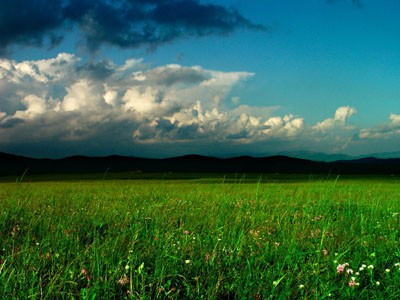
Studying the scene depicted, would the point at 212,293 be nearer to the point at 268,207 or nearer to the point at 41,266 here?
the point at 41,266

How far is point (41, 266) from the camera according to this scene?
5340mm

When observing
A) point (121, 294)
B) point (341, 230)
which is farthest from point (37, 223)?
point (341, 230)

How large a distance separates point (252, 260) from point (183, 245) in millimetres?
1156

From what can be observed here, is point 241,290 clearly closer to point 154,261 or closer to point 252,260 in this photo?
point 252,260

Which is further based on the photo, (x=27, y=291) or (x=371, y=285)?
(x=371, y=285)

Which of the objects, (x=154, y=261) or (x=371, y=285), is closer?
(x=371, y=285)

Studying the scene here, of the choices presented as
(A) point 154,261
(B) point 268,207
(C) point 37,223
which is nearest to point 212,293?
(A) point 154,261

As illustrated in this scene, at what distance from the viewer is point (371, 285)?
5230 mm

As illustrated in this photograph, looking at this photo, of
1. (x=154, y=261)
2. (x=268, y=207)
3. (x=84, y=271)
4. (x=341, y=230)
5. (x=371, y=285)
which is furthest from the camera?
(x=268, y=207)

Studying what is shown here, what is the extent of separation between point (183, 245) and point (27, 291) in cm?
235

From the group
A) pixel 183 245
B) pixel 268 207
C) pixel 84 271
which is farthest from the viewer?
pixel 268 207

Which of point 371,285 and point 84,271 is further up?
point 84,271

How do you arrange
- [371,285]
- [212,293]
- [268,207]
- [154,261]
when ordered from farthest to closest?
[268,207]
[154,261]
[371,285]
[212,293]

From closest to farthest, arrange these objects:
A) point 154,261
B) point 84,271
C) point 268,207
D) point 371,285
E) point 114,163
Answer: point 84,271, point 371,285, point 154,261, point 268,207, point 114,163
